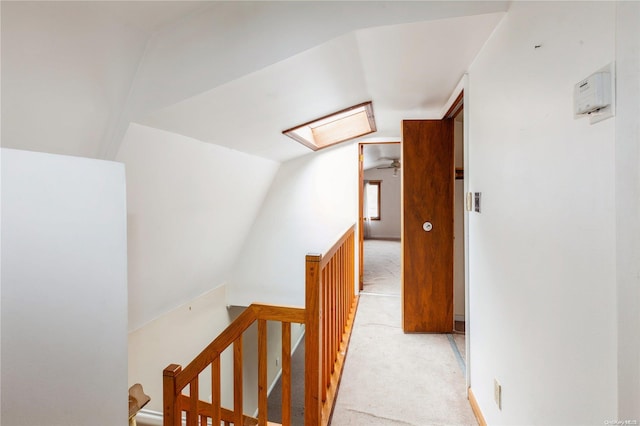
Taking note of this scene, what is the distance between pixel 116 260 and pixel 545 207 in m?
1.42

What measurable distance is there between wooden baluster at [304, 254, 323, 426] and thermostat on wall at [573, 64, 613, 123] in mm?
1103

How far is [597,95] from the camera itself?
692mm

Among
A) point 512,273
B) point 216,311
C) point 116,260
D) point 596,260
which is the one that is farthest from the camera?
point 216,311

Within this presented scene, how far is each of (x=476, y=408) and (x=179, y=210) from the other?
2.46 metres

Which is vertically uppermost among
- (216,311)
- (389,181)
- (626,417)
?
(389,181)

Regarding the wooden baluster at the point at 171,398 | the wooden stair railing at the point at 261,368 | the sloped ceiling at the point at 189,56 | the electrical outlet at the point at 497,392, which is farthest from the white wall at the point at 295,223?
the wooden baluster at the point at 171,398

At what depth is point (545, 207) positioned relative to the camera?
3.17ft

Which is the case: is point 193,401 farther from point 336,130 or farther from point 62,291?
point 336,130

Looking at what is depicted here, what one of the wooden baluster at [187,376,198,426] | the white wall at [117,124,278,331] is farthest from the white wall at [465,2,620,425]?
the white wall at [117,124,278,331]

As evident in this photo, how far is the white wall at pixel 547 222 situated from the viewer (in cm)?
72

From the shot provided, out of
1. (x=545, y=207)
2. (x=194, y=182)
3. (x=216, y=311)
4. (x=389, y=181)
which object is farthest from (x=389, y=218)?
(x=545, y=207)

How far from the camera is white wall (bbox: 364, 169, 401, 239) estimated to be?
29.1ft

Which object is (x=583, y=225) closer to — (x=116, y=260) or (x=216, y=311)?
(x=116, y=260)

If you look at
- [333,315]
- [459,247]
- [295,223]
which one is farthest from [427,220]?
[295,223]
